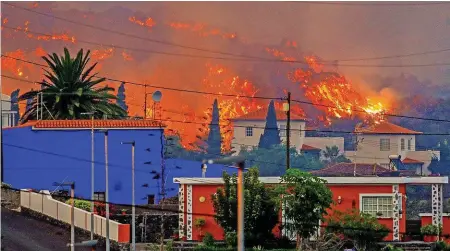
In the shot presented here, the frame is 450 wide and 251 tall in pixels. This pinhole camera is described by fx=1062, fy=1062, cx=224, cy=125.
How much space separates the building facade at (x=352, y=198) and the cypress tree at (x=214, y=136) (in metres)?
121

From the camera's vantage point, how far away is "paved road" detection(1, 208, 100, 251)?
5409 cm

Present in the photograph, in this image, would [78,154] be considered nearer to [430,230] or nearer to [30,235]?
[30,235]

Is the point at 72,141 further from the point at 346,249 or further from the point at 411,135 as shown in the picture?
the point at 411,135

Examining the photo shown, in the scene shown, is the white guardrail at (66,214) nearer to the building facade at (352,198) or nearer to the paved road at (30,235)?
the paved road at (30,235)

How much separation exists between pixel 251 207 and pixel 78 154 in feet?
66.7

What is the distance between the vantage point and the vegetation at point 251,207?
2165 inches

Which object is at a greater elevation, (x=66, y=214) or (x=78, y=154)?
(x=78, y=154)

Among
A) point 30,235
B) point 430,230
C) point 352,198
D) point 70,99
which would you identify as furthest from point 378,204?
point 70,99

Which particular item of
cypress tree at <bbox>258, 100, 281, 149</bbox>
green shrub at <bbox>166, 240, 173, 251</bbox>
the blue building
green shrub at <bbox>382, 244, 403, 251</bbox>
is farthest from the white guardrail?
cypress tree at <bbox>258, 100, 281, 149</bbox>

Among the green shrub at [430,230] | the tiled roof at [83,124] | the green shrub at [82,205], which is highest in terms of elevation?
the tiled roof at [83,124]

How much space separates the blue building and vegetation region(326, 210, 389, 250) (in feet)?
67.4

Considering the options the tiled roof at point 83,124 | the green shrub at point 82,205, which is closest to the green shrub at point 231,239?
the green shrub at point 82,205

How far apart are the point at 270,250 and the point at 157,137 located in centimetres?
2157

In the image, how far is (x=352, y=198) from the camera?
192ft
